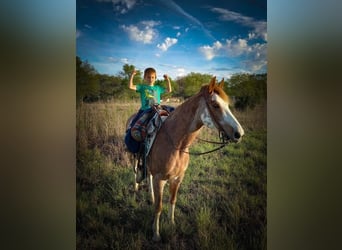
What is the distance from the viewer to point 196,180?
77.3 inches

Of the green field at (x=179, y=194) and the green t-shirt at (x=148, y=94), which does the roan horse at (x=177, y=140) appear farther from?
the green t-shirt at (x=148, y=94)

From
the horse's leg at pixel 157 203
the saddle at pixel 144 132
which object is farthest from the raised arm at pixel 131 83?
the horse's leg at pixel 157 203

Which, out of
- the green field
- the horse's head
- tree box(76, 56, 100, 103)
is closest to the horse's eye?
the horse's head

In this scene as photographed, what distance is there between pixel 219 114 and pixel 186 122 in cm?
21

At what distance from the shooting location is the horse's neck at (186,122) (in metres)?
1.92

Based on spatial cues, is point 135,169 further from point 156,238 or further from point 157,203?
point 156,238

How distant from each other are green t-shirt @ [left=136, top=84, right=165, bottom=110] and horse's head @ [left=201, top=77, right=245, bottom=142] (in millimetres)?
296

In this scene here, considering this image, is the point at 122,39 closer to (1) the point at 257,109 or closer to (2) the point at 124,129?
(2) the point at 124,129

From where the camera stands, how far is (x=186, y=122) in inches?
75.9
